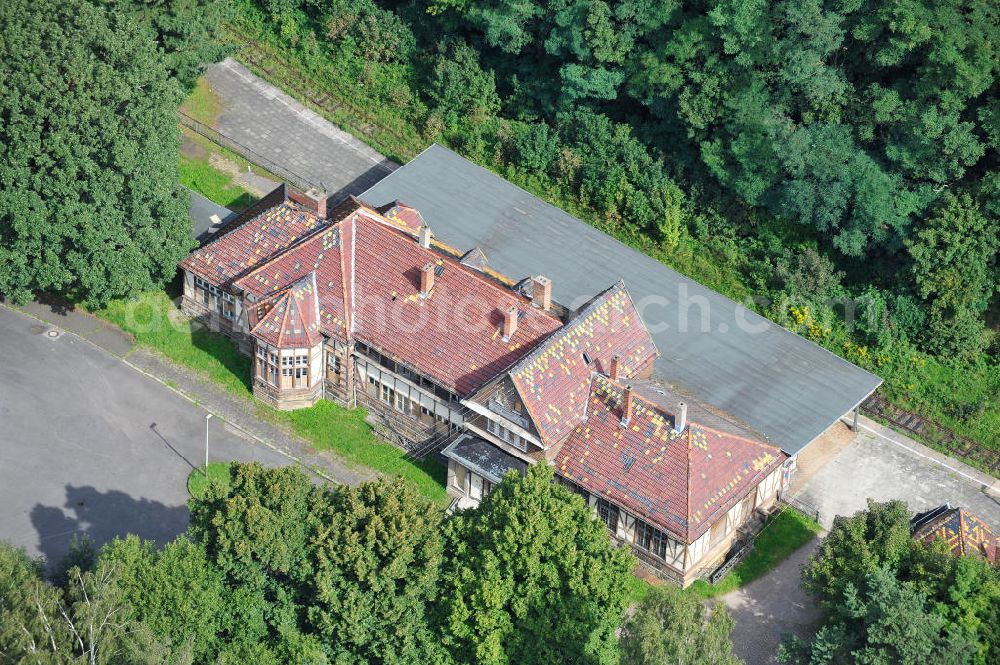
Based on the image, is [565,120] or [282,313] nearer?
[282,313]

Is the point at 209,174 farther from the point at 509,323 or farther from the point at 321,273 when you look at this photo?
the point at 509,323

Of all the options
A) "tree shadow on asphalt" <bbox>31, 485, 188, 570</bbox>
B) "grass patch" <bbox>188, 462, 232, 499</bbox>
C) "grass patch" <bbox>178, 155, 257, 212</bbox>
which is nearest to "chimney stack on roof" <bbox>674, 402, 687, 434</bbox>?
"grass patch" <bbox>188, 462, 232, 499</bbox>

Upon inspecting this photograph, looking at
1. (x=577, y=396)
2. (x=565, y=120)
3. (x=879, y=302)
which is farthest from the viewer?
(x=565, y=120)

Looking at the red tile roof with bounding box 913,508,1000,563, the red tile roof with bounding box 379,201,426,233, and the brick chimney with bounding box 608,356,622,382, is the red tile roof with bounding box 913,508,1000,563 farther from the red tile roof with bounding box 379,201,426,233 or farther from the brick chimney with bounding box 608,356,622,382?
the red tile roof with bounding box 379,201,426,233

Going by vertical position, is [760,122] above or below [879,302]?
above

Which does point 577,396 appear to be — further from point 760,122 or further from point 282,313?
point 760,122

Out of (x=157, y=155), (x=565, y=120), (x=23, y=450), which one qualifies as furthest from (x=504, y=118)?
(x=23, y=450)

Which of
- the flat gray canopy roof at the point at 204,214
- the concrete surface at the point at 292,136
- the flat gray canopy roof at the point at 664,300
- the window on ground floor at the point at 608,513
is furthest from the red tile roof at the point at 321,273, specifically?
the window on ground floor at the point at 608,513
